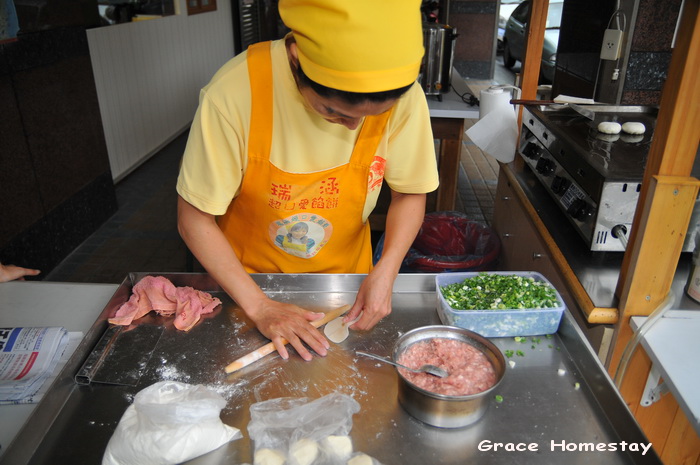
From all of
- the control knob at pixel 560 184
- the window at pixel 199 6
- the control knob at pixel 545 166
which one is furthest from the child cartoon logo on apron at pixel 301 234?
the window at pixel 199 6

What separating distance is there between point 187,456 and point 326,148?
87 cm

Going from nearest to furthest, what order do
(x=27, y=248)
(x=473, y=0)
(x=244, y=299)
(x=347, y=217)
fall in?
(x=244, y=299), (x=347, y=217), (x=27, y=248), (x=473, y=0)

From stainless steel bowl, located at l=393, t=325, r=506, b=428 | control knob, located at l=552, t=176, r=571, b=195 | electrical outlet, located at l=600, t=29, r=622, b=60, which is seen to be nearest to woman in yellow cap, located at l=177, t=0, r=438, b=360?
stainless steel bowl, located at l=393, t=325, r=506, b=428

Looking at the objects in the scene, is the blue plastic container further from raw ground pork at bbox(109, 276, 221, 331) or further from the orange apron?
raw ground pork at bbox(109, 276, 221, 331)

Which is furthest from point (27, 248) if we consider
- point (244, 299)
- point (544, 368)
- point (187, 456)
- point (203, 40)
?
point (203, 40)

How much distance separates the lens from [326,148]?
153cm

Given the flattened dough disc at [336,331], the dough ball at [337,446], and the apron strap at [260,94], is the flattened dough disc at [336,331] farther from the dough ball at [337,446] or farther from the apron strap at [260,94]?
the apron strap at [260,94]

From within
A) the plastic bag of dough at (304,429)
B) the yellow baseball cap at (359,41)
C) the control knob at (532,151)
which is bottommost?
the plastic bag of dough at (304,429)

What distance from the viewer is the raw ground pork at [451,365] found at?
121 centimetres

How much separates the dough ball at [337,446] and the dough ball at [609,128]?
1.66 metres

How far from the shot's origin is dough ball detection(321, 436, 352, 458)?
3.55 feet

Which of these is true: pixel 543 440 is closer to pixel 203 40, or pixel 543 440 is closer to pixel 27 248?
pixel 27 248

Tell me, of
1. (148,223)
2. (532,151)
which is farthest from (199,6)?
(532,151)

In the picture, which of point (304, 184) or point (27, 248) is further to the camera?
point (27, 248)
